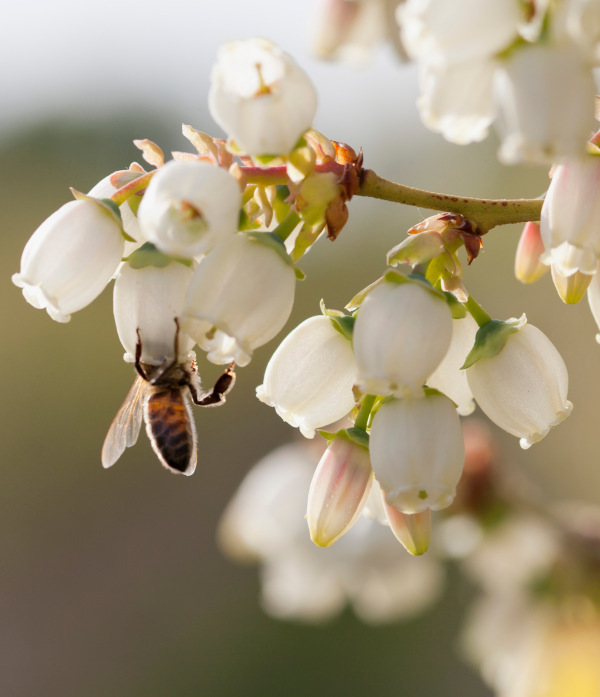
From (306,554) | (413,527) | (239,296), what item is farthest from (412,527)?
(306,554)

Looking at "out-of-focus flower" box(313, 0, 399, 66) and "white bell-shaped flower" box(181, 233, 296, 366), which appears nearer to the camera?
"out-of-focus flower" box(313, 0, 399, 66)

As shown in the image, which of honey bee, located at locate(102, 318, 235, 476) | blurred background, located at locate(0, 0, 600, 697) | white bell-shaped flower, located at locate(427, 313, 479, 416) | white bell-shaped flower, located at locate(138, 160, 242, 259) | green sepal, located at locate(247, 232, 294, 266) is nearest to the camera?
white bell-shaped flower, located at locate(138, 160, 242, 259)

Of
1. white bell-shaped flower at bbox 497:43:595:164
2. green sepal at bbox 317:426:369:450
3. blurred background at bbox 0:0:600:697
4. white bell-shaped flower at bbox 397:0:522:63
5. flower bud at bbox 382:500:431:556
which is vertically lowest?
blurred background at bbox 0:0:600:697

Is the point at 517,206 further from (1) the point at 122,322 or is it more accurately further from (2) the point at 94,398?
(2) the point at 94,398

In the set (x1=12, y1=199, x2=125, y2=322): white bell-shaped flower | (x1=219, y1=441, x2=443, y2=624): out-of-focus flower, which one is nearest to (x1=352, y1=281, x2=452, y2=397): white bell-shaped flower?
(x1=12, y1=199, x2=125, y2=322): white bell-shaped flower

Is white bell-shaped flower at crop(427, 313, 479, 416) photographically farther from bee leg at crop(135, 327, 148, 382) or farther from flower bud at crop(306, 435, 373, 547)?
bee leg at crop(135, 327, 148, 382)

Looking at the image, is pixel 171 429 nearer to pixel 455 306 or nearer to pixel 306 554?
pixel 455 306

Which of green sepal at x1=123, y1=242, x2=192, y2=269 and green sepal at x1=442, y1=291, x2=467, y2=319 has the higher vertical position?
green sepal at x1=123, y1=242, x2=192, y2=269

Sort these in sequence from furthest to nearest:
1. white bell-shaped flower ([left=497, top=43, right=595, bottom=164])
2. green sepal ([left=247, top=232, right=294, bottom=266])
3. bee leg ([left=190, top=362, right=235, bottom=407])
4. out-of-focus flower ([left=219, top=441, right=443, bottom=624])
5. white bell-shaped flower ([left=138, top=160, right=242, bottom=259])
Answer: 1. out-of-focus flower ([left=219, top=441, right=443, bottom=624])
2. bee leg ([left=190, top=362, right=235, bottom=407])
3. green sepal ([left=247, top=232, right=294, bottom=266])
4. white bell-shaped flower ([left=138, top=160, right=242, bottom=259])
5. white bell-shaped flower ([left=497, top=43, right=595, bottom=164])

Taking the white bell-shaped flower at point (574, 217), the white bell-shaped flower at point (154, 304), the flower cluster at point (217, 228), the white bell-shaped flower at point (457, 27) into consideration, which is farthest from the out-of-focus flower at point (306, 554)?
the white bell-shaped flower at point (457, 27)
